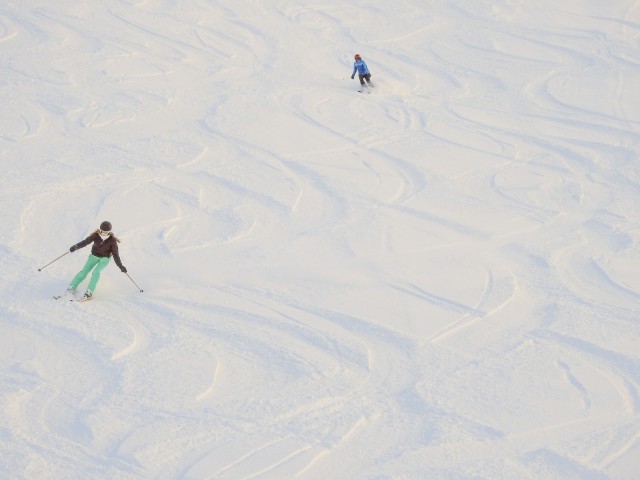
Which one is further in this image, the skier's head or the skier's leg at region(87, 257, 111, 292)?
the skier's leg at region(87, 257, 111, 292)

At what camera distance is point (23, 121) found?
14344mm

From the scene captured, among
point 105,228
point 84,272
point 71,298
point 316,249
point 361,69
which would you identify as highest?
point 361,69

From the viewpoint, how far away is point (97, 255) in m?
8.99

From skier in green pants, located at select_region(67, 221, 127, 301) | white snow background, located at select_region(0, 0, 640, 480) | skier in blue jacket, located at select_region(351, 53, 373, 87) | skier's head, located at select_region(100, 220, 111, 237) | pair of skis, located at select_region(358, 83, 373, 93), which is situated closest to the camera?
white snow background, located at select_region(0, 0, 640, 480)

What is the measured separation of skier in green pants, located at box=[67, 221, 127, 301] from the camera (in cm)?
891

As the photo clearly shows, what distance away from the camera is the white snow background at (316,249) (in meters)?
7.24

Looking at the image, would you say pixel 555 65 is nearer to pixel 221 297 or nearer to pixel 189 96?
pixel 189 96

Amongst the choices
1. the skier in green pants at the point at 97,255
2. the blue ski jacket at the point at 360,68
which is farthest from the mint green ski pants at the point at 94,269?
the blue ski jacket at the point at 360,68

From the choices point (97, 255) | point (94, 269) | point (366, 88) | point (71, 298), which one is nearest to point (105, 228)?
point (97, 255)

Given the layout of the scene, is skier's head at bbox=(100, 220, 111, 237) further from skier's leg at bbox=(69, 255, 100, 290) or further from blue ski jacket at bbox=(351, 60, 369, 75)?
blue ski jacket at bbox=(351, 60, 369, 75)

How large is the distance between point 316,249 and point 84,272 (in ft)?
10.5

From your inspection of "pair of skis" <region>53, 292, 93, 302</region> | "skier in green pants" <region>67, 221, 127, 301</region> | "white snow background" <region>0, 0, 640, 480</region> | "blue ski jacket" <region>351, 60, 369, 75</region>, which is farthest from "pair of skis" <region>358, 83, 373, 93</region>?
"pair of skis" <region>53, 292, 93, 302</region>

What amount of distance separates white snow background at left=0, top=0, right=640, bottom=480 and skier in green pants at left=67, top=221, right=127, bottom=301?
30cm

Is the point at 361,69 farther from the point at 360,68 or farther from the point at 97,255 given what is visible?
the point at 97,255
